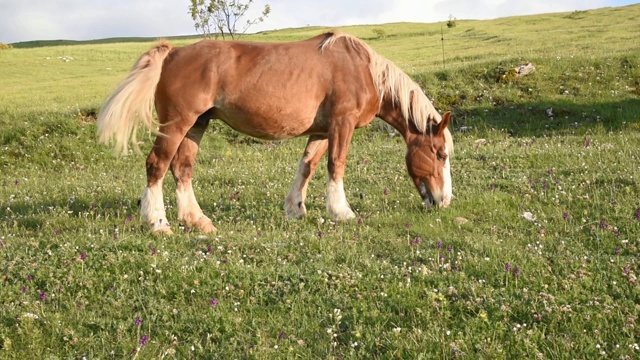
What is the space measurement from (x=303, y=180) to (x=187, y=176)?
1.74 meters

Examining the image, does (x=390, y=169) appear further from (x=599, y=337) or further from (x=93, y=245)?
(x=599, y=337)

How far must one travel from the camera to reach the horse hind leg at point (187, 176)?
8391 mm

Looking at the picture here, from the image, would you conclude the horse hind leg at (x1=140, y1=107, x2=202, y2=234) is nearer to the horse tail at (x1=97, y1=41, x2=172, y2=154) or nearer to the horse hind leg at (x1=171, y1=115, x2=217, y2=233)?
the horse tail at (x1=97, y1=41, x2=172, y2=154)

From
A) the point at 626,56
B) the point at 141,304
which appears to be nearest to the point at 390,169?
the point at 141,304

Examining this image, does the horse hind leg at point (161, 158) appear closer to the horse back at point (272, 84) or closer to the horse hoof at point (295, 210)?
the horse back at point (272, 84)

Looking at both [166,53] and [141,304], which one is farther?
[166,53]

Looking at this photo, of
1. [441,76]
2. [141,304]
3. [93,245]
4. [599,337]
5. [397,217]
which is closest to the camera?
[599,337]

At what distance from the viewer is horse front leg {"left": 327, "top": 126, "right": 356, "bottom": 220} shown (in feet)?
28.6

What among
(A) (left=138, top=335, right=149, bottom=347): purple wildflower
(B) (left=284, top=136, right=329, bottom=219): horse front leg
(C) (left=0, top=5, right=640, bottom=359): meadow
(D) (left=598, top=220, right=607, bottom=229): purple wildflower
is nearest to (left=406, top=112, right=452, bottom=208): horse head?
(C) (left=0, top=5, right=640, bottom=359): meadow

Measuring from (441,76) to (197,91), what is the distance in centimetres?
1559

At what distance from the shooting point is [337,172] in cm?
885

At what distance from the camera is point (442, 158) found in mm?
9164

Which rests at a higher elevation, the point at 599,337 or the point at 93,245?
the point at 93,245

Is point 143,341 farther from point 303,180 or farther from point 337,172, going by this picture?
point 303,180
